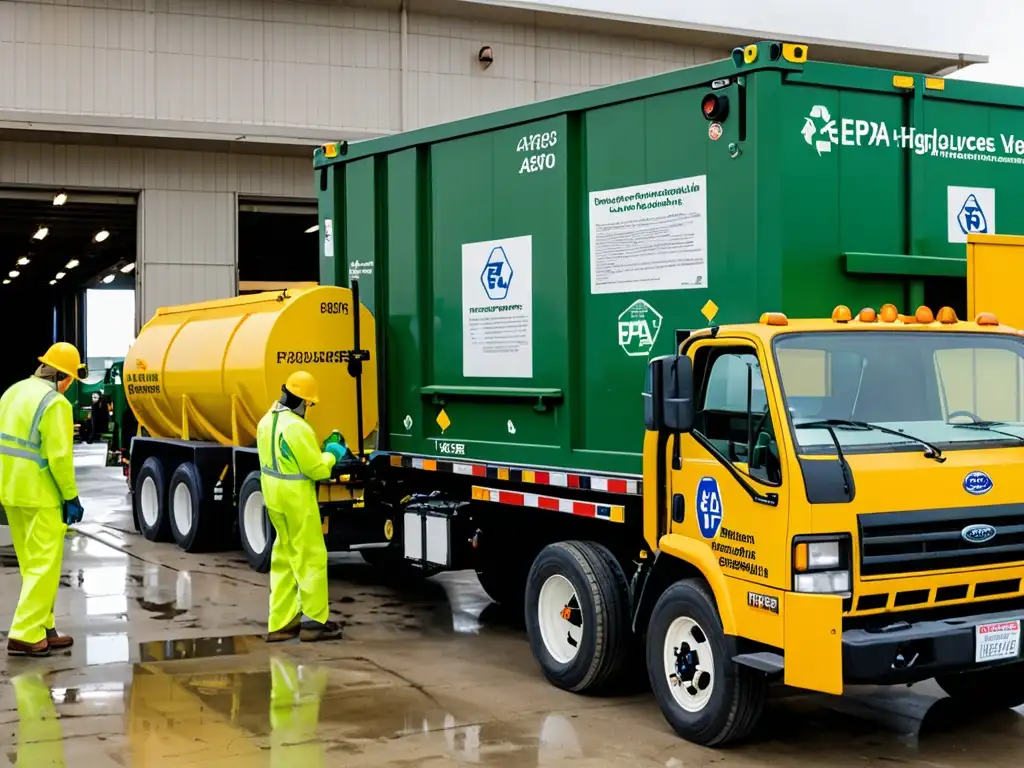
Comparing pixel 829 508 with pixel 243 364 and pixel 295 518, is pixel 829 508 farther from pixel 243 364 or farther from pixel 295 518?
pixel 243 364

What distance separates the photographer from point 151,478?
14.9 m

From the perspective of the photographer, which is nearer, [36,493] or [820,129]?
[820,129]

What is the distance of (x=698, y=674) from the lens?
6430 mm

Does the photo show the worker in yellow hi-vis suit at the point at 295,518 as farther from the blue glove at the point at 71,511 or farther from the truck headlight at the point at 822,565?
the truck headlight at the point at 822,565

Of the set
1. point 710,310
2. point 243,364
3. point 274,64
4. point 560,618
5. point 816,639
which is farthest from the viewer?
point 274,64

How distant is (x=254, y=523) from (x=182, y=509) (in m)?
2.12

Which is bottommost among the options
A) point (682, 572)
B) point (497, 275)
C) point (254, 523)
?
point (254, 523)

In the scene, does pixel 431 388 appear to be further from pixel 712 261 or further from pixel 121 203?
pixel 121 203

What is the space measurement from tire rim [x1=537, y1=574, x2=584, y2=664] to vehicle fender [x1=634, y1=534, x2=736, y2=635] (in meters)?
0.63

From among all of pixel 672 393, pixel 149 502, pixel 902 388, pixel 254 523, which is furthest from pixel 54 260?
pixel 902 388

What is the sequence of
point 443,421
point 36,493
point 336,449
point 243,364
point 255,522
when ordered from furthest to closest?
point 255,522, point 243,364, point 443,421, point 336,449, point 36,493

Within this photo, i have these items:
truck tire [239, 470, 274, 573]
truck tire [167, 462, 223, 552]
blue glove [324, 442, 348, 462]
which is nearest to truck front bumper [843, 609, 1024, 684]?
blue glove [324, 442, 348, 462]

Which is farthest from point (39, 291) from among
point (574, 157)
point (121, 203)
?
point (574, 157)

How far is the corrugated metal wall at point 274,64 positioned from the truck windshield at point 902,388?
1732 cm
